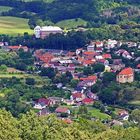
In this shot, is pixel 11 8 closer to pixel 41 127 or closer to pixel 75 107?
pixel 75 107

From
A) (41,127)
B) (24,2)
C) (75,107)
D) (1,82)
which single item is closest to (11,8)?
(24,2)

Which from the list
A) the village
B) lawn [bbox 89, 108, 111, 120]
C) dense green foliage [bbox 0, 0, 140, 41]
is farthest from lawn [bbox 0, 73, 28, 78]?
dense green foliage [bbox 0, 0, 140, 41]

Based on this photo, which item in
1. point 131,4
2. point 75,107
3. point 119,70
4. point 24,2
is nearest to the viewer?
point 75,107

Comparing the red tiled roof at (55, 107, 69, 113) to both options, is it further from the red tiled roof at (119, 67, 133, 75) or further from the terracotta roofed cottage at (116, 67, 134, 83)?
the red tiled roof at (119, 67, 133, 75)

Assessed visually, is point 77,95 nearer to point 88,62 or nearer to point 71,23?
point 88,62

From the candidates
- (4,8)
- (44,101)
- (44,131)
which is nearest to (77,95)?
(44,101)
